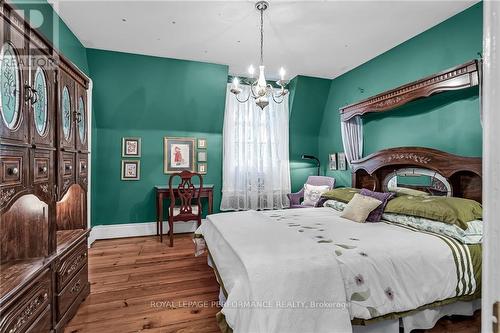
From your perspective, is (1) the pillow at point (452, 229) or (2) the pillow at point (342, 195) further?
(2) the pillow at point (342, 195)

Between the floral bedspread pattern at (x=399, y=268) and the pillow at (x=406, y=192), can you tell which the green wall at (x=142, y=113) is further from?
the floral bedspread pattern at (x=399, y=268)

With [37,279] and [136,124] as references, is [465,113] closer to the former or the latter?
[37,279]

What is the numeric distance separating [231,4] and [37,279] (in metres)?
2.77

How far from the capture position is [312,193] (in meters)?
4.46

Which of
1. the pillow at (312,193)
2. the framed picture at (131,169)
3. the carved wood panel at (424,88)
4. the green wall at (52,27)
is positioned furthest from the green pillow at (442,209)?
the framed picture at (131,169)

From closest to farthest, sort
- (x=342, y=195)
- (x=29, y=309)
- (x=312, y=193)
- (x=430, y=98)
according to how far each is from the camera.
A: (x=29, y=309), (x=430, y=98), (x=342, y=195), (x=312, y=193)

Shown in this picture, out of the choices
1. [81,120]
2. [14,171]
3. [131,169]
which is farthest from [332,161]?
[14,171]

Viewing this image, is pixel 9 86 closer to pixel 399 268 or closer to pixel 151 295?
pixel 151 295

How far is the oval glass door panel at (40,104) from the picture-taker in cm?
158

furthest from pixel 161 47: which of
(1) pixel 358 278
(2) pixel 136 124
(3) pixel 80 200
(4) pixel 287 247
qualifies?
(1) pixel 358 278

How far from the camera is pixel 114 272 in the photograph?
2.87m

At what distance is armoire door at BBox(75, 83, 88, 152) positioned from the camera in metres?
2.19

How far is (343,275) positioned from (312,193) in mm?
2905

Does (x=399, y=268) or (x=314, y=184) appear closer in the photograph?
(x=399, y=268)
